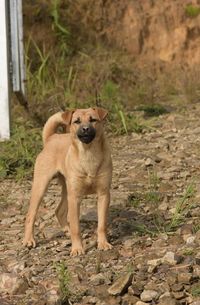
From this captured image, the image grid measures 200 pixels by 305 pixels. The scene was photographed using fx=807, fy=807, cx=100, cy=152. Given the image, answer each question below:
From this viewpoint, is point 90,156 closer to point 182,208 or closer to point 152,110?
point 182,208

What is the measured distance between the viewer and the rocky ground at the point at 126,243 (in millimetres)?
5023

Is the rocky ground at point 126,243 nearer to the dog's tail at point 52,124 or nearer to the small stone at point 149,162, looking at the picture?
the small stone at point 149,162

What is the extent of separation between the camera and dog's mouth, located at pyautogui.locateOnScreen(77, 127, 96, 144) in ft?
18.2

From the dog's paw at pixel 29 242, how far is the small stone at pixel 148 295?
1275mm

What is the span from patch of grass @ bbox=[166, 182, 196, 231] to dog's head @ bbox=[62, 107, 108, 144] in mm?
884

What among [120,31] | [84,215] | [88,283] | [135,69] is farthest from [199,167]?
[120,31]

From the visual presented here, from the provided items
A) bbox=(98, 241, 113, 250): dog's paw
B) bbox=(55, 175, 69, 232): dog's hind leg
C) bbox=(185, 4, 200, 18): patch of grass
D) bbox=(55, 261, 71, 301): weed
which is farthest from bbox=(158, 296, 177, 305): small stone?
bbox=(185, 4, 200, 18): patch of grass

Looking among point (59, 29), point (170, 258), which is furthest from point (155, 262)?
point (59, 29)

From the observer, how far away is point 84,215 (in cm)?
659

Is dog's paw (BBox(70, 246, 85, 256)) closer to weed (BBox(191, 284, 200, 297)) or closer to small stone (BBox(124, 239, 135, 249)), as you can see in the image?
small stone (BBox(124, 239, 135, 249))

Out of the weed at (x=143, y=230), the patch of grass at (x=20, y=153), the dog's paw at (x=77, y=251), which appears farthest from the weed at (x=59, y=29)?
the dog's paw at (x=77, y=251)

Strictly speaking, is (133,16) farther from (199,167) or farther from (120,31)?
(199,167)

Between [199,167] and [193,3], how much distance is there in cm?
542

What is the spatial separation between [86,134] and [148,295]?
124 centimetres
